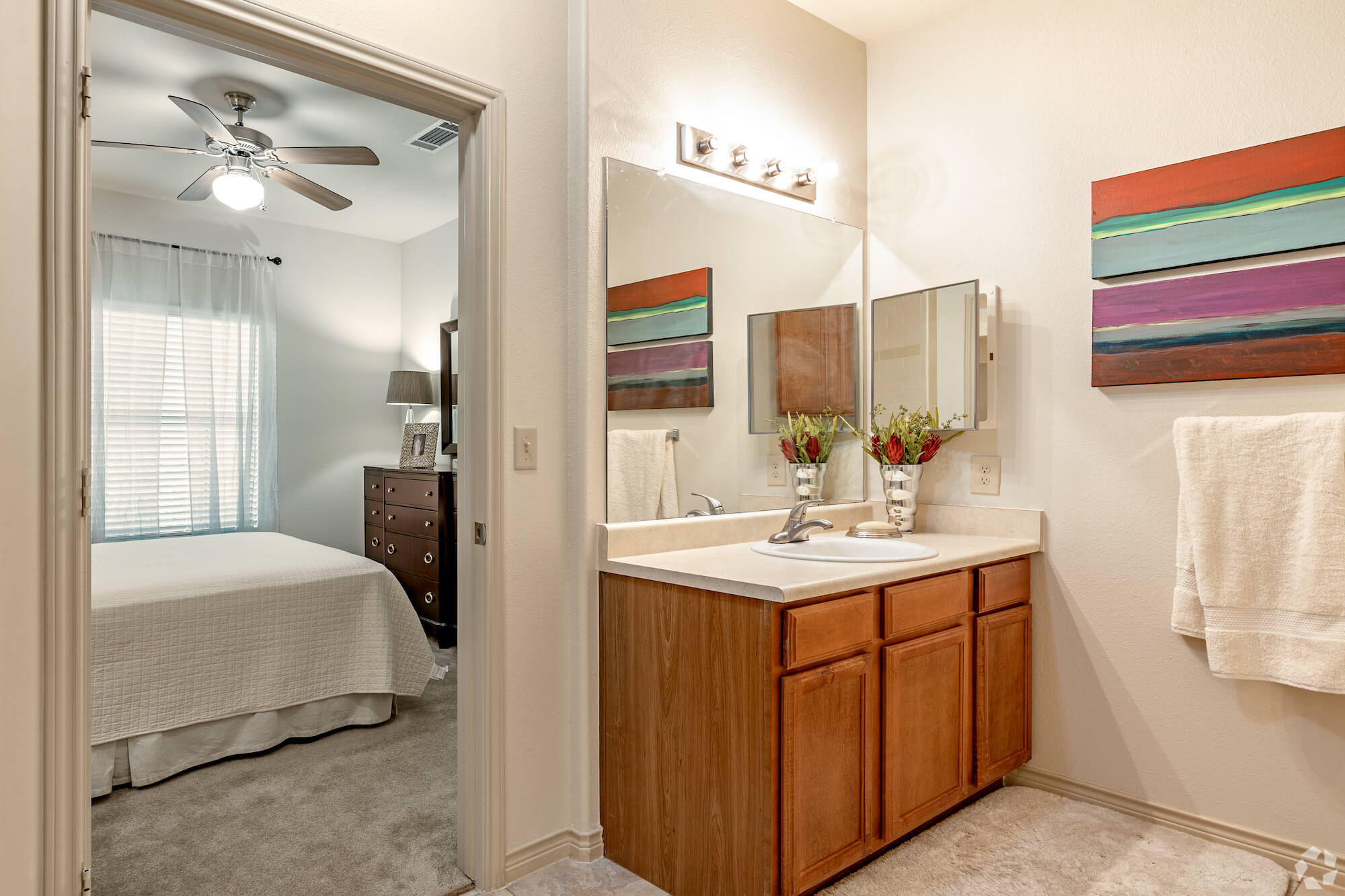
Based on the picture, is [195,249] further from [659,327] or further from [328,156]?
[659,327]

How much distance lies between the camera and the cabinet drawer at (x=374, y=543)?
5.00 meters

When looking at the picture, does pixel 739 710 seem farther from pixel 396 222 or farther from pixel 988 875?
pixel 396 222

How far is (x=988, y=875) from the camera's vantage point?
78.3 inches

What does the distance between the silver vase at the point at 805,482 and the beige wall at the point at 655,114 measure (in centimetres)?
84

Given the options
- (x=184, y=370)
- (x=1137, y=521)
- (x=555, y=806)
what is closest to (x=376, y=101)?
(x=184, y=370)

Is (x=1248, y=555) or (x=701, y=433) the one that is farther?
(x=701, y=433)

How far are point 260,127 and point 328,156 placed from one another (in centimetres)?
75

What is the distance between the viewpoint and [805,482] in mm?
2740

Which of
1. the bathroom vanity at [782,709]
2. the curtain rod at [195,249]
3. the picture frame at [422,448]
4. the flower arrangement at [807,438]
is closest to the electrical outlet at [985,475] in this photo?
the bathroom vanity at [782,709]

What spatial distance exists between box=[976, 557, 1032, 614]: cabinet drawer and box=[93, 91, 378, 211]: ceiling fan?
2.64 m

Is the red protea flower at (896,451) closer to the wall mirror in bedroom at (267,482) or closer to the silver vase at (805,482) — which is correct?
the silver vase at (805,482)

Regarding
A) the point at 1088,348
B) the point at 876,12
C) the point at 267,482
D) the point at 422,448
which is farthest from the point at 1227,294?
the point at 267,482

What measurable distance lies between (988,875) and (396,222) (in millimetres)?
4704

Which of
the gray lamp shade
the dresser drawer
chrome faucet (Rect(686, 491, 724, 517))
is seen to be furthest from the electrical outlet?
the gray lamp shade
